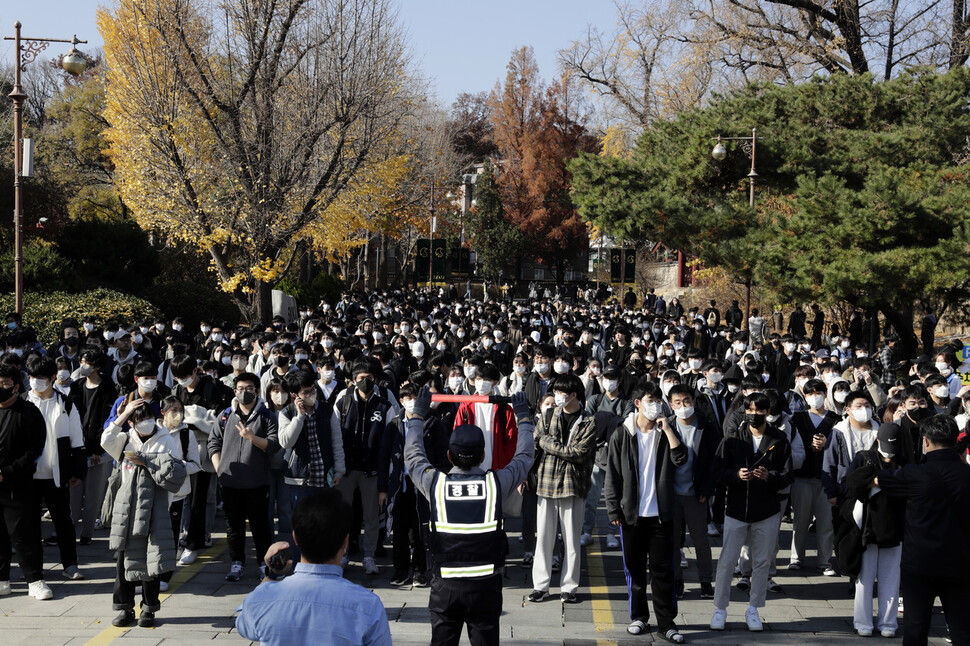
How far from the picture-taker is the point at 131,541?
247 inches

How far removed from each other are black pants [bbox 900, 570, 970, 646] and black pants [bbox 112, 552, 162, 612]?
5.00 metres

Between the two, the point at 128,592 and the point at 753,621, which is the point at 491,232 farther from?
the point at 128,592

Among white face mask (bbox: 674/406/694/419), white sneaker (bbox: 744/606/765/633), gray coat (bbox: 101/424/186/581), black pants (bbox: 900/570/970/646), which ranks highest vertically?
white face mask (bbox: 674/406/694/419)

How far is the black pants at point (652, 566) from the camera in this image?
20.9 ft

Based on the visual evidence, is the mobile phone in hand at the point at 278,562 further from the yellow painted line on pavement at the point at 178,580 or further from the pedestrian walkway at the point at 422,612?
the yellow painted line on pavement at the point at 178,580

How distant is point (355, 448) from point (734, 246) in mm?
16734

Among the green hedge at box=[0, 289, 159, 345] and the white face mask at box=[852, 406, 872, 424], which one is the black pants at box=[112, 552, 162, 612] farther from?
the green hedge at box=[0, 289, 159, 345]

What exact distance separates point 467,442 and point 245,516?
3.55 meters

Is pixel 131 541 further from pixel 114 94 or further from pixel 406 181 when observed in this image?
pixel 406 181

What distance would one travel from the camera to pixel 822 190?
826 inches

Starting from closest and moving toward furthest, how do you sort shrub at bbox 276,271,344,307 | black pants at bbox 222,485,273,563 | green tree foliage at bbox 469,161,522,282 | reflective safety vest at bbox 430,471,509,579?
reflective safety vest at bbox 430,471,509,579
black pants at bbox 222,485,273,563
shrub at bbox 276,271,344,307
green tree foliage at bbox 469,161,522,282

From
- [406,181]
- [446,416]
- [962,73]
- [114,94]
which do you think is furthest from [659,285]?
[446,416]

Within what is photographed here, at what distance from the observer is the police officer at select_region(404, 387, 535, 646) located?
4.62 metres

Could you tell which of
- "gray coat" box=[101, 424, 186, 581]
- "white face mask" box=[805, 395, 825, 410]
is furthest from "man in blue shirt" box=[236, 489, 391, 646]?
"white face mask" box=[805, 395, 825, 410]
